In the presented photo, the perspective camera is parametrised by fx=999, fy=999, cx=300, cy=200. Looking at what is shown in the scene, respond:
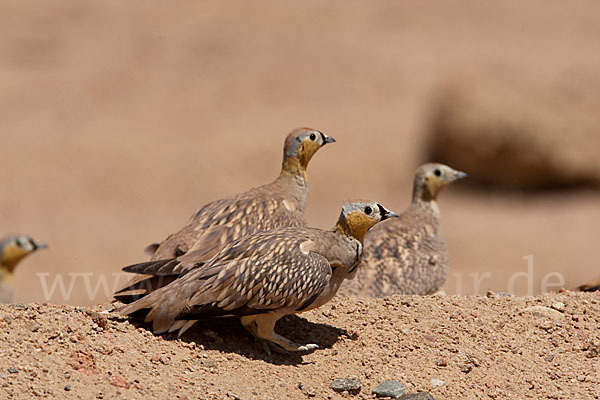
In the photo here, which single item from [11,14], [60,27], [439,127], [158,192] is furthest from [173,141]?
[11,14]

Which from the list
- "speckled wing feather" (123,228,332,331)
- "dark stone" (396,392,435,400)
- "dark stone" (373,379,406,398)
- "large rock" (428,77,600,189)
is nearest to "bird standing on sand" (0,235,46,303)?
"speckled wing feather" (123,228,332,331)

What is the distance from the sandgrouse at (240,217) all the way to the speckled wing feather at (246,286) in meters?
0.48

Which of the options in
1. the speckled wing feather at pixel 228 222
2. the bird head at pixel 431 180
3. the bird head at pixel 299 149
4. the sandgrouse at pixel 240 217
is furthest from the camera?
the bird head at pixel 431 180

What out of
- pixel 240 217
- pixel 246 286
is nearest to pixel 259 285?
pixel 246 286

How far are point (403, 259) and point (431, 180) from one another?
1548 millimetres

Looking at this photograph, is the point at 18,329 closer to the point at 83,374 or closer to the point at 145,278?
the point at 83,374

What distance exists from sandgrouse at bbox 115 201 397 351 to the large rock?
14.7 meters

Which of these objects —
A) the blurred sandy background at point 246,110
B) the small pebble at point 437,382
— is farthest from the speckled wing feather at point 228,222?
the blurred sandy background at point 246,110

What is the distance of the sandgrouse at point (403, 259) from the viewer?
931cm

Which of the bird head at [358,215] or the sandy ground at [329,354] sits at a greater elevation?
the bird head at [358,215]

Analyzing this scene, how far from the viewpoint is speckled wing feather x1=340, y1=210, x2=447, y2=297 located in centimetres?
930

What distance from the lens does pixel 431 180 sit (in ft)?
35.5

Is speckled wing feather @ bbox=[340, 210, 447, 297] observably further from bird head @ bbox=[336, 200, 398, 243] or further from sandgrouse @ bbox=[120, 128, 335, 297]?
bird head @ bbox=[336, 200, 398, 243]

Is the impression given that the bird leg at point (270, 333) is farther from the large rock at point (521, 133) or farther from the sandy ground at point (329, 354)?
the large rock at point (521, 133)
